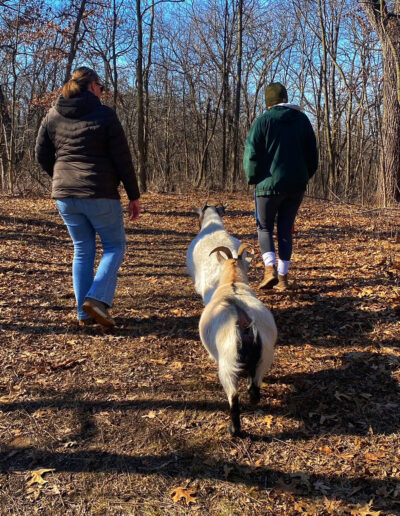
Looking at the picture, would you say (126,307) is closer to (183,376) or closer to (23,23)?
(183,376)

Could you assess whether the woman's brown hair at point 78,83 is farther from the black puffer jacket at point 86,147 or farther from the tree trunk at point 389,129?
the tree trunk at point 389,129

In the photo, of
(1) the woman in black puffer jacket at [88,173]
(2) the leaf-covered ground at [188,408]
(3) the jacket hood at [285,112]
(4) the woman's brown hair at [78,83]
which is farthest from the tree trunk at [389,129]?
(4) the woman's brown hair at [78,83]

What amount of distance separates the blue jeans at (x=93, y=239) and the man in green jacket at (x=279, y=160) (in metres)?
1.77

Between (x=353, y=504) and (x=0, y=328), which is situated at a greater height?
(x=0, y=328)

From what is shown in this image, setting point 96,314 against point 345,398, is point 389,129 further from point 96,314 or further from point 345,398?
point 96,314

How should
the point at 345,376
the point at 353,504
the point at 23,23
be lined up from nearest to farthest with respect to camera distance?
the point at 353,504 → the point at 345,376 → the point at 23,23

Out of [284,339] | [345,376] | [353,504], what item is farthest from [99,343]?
[353,504]

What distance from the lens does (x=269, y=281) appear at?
17.1 feet

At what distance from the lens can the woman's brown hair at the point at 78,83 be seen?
157 inches

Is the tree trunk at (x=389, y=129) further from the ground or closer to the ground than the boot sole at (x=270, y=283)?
further from the ground

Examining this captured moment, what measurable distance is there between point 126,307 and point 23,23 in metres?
13.3

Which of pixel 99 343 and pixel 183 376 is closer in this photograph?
pixel 183 376

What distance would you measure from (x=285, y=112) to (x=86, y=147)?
7.74 ft

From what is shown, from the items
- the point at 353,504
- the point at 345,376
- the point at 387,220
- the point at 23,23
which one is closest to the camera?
the point at 353,504
